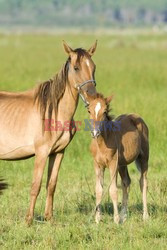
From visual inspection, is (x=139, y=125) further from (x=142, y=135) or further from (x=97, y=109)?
(x=97, y=109)

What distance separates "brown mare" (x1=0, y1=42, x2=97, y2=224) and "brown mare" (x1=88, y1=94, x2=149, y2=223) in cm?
36

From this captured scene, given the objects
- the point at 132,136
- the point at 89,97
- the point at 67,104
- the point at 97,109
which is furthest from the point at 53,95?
the point at 132,136

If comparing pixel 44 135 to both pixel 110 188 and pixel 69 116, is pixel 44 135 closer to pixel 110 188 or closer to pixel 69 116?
pixel 69 116

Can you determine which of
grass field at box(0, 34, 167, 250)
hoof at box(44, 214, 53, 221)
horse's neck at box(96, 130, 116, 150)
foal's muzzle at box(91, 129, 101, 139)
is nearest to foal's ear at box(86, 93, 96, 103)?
→ foal's muzzle at box(91, 129, 101, 139)

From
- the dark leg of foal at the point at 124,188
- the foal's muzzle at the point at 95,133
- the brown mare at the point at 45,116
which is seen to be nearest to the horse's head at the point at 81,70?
the brown mare at the point at 45,116

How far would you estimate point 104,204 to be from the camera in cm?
876

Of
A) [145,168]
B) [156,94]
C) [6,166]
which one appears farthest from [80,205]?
[156,94]

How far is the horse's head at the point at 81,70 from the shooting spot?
7.46m

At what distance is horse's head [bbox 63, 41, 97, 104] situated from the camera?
294 inches

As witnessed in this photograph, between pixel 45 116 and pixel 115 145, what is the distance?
917mm

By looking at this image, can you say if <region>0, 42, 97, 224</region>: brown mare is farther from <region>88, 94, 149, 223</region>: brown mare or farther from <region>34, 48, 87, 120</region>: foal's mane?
<region>88, 94, 149, 223</region>: brown mare

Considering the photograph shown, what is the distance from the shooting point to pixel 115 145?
7.74 metres

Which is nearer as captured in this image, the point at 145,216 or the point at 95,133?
the point at 95,133

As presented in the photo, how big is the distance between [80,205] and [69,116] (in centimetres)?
140
